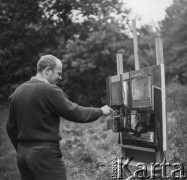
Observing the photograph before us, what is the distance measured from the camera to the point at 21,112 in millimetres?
3090

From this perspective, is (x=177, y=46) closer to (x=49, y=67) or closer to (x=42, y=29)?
(x=42, y=29)

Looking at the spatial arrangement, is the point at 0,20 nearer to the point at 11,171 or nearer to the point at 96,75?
the point at 96,75

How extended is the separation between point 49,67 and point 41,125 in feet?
1.75

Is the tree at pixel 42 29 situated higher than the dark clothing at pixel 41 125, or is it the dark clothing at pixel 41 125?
the tree at pixel 42 29

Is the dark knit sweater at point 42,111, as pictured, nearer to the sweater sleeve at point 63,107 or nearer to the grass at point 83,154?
the sweater sleeve at point 63,107

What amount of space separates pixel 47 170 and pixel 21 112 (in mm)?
552

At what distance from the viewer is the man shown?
9.78ft

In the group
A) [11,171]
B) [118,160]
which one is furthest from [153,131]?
Answer: [11,171]

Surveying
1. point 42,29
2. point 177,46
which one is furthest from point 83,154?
point 177,46

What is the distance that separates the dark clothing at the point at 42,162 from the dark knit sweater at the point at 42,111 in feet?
0.28

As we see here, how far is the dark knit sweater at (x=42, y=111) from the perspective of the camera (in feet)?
9.86

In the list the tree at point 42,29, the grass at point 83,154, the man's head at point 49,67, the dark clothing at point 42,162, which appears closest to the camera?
the dark clothing at point 42,162

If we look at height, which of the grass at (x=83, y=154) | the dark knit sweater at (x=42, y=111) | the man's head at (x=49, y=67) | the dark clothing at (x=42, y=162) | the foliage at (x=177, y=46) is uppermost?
the foliage at (x=177, y=46)

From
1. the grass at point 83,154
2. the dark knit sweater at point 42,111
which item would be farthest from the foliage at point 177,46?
the dark knit sweater at point 42,111
